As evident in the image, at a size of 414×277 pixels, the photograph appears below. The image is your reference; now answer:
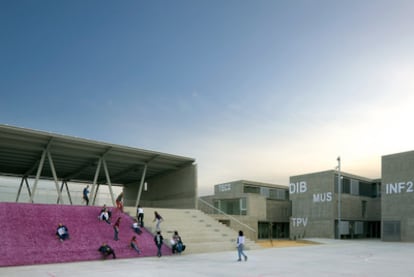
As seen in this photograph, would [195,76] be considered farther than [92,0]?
Yes

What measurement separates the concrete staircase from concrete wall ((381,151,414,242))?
1768 cm

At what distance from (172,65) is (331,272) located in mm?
15623

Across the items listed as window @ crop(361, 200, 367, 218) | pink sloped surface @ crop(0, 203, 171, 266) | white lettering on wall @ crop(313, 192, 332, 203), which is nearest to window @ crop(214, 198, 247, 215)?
white lettering on wall @ crop(313, 192, 332, 203)

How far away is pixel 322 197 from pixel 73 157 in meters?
27.6

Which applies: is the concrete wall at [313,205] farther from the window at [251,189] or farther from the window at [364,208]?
the window at [251,189]

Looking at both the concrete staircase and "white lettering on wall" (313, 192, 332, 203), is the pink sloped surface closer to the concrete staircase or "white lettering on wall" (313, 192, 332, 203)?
the concrete staircase

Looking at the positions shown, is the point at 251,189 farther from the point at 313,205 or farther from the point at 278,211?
the point at 313,205

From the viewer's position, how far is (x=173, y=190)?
43312mm

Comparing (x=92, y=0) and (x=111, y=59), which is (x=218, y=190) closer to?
(x=111, y=59)

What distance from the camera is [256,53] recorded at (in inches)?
1011

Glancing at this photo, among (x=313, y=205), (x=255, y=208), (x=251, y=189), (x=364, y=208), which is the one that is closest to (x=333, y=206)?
(x=313, y=205)

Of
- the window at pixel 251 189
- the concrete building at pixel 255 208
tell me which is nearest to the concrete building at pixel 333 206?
the concrete building at pixel 255 208

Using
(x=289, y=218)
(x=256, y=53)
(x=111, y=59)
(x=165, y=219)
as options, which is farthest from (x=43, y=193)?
(x=289, y=218)

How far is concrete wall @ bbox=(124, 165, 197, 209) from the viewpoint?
40.6 meters
